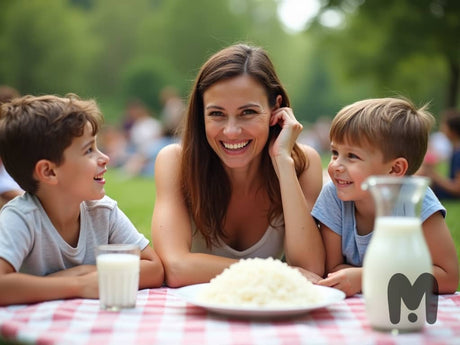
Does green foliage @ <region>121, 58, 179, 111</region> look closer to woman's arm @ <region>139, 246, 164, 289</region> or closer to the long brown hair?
the long brown hair

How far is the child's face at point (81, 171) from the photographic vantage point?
9.12 ft

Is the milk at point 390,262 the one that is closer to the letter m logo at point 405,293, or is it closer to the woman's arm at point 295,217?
the letter m logo at point 405,293

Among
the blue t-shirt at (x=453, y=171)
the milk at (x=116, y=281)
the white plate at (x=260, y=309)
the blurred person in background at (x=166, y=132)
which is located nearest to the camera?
the white plate at (x=260, y=309)

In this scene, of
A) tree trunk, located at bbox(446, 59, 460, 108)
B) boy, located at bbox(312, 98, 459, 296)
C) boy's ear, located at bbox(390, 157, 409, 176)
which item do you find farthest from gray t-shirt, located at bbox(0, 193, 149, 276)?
tree trunk, located at bbox(446, 59, 460, 108)

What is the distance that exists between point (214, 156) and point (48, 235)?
1028mm

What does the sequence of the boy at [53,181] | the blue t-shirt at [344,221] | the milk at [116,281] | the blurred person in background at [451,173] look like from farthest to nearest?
the blurred person in background at [451,173] < the blue t-shirt at [344,221] < the boy at [53,181] < the milk at [116,281]

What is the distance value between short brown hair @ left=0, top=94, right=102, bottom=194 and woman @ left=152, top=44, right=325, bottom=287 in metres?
0.66

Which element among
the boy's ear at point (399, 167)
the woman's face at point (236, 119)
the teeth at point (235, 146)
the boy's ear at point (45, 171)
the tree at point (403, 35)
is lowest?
the boy's ear at point (45, 171)

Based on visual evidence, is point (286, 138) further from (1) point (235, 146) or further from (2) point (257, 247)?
(2) point (257, 247)

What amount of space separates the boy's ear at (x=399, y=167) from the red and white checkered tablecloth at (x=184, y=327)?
0.68 m

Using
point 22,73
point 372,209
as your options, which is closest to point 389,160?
point 372,209

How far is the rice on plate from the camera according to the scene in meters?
2.14

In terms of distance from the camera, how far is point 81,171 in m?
2.79

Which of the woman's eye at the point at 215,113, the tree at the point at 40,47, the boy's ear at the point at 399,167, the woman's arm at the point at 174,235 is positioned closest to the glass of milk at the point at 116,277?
the woman's arm at the point at 174,235
